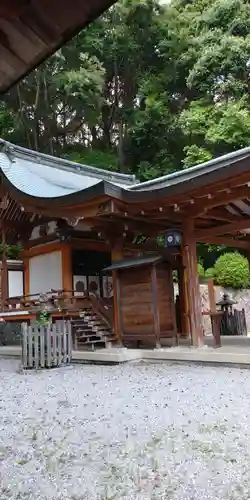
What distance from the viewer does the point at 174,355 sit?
303 inches

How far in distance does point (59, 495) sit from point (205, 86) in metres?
19.0

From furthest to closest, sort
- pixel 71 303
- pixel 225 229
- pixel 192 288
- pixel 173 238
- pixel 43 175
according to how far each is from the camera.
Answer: pixel 43 175
pixel 71 303
pixel 173 238
pixel 225 229
pixel 192 288

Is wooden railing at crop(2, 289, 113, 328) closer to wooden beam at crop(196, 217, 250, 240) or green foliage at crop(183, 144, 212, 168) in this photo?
wooden beam at crop(196, 217, 250, 240)

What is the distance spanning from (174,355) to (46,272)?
16.5 feet

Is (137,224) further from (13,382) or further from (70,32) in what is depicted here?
(70,32)

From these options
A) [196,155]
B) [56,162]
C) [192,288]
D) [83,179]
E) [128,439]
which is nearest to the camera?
[128,439]

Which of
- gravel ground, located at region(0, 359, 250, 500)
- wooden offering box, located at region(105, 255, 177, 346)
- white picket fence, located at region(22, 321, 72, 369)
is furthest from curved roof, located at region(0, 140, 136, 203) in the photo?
gravel ground, located at region(0, 359, 250, 500)

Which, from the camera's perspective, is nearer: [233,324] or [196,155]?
[233,324]

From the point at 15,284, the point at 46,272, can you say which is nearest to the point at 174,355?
the point at 46,272

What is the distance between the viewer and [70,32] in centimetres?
132

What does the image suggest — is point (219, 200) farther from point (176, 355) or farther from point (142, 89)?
point (142, 89)

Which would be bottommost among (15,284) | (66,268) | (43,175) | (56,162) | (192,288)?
(192,288)

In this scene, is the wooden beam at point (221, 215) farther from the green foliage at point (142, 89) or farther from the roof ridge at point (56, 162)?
the green foliage at point (142, 89)

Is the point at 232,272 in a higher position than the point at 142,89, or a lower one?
lower
